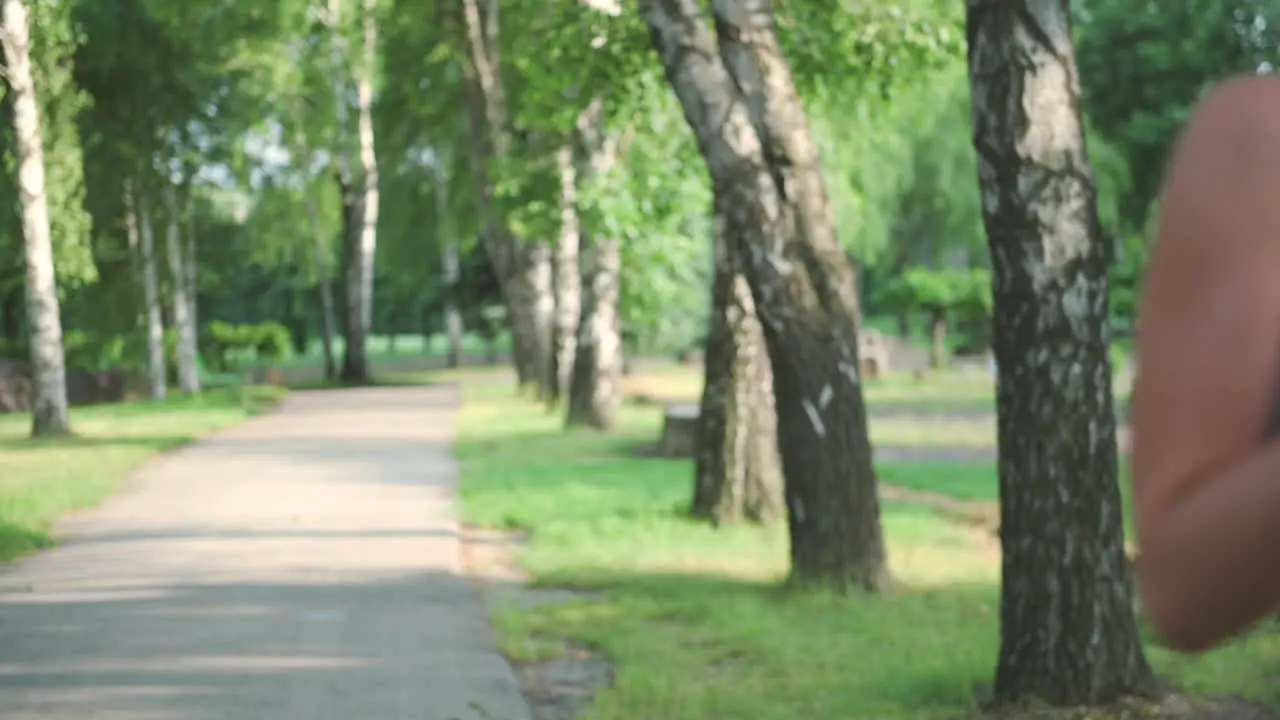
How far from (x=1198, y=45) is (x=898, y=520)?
27274 mm

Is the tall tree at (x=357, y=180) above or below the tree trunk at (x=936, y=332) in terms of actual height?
above

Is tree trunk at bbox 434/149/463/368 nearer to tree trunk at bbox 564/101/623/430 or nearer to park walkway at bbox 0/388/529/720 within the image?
tree trunk at bbox 564/101/623/430

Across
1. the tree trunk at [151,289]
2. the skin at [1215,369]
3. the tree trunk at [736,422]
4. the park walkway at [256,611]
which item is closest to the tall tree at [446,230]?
the tree trunk at [151,289]

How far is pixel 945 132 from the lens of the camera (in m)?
46.6

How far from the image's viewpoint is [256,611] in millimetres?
9602

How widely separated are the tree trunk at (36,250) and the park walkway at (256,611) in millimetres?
6536

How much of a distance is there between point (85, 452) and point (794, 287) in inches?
520

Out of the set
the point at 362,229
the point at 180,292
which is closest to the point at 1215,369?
the point at 180,292

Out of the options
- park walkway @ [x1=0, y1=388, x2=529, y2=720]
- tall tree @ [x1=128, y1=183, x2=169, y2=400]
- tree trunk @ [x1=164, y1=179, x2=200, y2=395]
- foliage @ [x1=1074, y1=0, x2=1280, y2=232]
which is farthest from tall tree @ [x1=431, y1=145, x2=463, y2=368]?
park walkway @ [x1=0, y1=388, x2=529, y2=720]

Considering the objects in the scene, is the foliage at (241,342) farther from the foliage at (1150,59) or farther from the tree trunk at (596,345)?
the tree trunk at (596,345)

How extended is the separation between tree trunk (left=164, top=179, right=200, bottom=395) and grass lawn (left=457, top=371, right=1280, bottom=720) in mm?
22356

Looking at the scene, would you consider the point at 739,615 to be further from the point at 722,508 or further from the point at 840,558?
the point at 722,508

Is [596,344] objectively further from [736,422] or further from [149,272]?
[149,272]

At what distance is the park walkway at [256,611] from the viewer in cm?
734
